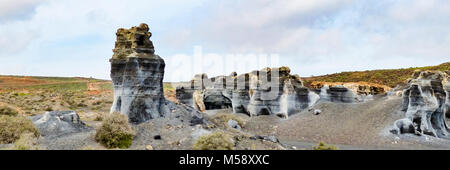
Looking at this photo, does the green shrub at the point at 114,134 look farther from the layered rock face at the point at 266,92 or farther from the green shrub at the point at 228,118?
the layered rock face at the point at 266,92

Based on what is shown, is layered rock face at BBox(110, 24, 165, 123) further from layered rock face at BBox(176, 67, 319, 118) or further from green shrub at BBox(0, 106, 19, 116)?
green shrub at BBox(0, 106, 19, 116)

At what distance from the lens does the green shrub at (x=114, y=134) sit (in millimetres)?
14000

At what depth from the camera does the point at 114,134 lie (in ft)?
46.4

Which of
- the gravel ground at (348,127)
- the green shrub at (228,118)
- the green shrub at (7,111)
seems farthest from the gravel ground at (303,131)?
the green shrub at (7,111)

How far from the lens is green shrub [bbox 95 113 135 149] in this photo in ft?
45.9

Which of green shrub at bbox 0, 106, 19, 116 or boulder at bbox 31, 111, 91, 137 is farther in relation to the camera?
green shrub at bbox 0, 106, 19, 116

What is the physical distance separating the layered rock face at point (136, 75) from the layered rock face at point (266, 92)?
36.2ft

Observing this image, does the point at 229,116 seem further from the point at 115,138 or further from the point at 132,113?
the point at 115,138

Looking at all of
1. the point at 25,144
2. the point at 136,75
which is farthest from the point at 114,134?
the point at 136,75

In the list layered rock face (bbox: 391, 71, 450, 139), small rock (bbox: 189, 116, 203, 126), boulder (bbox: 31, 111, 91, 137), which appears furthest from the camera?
layered rock face (bbox: 391, 71, 450, 139)

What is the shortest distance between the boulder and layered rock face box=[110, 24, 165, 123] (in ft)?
Answer: 6.97

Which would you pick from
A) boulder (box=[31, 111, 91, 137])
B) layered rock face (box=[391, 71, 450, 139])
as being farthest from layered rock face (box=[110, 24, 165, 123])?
layered rock face (box=[391, 71, 450, 139])
